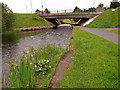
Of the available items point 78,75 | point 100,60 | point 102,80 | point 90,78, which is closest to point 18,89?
point 78,75

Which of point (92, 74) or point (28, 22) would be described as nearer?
point (92, 74)

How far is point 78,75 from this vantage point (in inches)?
244

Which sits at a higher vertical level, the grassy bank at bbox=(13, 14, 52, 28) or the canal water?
the grassy bank at bbox=(13, 14, 52, 28)

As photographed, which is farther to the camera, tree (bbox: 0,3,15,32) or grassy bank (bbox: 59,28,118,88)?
tree (bbox: 0,3,15,32)

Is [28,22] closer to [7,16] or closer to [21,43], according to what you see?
[7,16]

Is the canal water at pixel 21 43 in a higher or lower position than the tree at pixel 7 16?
lower

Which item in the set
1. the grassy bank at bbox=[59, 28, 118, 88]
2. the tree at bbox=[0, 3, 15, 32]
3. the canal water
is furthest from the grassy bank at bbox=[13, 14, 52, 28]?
the grassy bank at bbox=[59, 28, 118, 88]

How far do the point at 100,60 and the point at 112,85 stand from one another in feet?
9.56

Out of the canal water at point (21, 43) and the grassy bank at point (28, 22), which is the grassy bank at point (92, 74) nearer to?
the canal water at point (21, 43)

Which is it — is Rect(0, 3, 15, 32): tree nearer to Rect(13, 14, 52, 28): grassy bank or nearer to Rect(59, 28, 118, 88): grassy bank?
Rect(13, 14, 52, 28): grassy bank

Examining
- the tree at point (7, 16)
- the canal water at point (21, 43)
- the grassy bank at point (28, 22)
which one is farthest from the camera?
the grassy bank at point (28, 22)

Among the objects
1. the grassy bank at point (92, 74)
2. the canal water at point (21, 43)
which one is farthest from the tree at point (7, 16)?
the grassy bank at point (92, 74)

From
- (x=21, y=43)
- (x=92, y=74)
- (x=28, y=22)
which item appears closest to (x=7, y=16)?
(x=28, y=22)

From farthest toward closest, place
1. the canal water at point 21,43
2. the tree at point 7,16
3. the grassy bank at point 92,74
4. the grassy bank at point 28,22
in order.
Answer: the grassy bank at point 28,22, the tree at point 7,16, the canal water at point 21,43, the grassy bank at point 92,74
